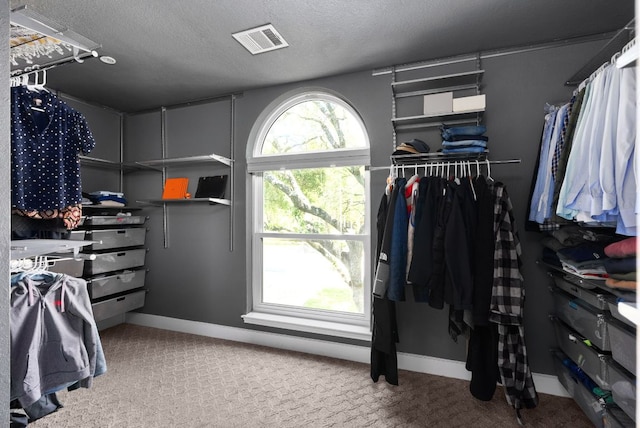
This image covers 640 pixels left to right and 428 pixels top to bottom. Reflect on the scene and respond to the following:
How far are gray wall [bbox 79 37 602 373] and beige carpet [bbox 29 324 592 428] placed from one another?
14.9 inches

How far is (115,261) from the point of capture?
3.04 m

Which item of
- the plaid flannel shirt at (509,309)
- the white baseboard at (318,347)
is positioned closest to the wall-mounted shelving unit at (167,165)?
the white baseboard at (318,347)

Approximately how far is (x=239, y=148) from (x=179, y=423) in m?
2.28

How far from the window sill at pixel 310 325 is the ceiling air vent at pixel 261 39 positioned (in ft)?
7.45

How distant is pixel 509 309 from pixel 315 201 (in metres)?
1.75

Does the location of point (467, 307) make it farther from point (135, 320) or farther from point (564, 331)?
point (135, 320)

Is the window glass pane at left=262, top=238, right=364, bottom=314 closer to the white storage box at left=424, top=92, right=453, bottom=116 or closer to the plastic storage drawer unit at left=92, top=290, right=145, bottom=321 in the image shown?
the white storage box at left=424, top=92, right=453, bottom=116

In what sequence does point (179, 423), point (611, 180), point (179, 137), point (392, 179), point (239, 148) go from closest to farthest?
point (611, 180), point (179, 423), point (392, 179), point (239, 148), point (179, 137)

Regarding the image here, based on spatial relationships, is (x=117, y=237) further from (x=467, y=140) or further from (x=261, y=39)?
(x=467, y=140)

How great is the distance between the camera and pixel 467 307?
1844 millimetres

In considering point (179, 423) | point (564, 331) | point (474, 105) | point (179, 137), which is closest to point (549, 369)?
point (564, 331)

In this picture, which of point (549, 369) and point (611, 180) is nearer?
point (611, 180)

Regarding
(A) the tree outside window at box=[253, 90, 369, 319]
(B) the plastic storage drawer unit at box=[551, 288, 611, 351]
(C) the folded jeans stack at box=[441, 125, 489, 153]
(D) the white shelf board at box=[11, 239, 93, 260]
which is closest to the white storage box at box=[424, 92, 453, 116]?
(C) the folded jeans stack at box=[441, 125, 489, 153]

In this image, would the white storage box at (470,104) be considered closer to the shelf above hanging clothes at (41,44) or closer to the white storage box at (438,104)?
the white storage box at (438,104)
